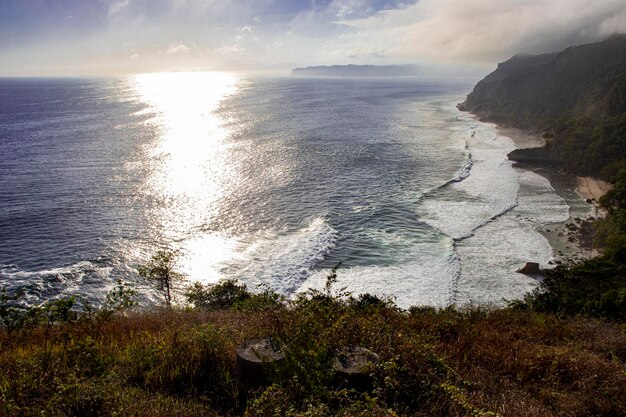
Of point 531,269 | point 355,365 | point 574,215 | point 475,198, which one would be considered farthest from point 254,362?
point 574,215

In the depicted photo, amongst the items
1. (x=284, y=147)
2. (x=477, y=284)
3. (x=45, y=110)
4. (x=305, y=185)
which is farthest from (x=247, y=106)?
(x=477, y=284)

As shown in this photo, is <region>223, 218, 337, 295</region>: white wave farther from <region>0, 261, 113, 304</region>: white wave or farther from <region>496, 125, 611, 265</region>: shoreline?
<region>496, 125, 611, 265</region>: shoreline

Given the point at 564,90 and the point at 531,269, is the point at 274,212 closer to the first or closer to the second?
the point at 531,269

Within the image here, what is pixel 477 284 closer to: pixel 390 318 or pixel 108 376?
pixel 390 318

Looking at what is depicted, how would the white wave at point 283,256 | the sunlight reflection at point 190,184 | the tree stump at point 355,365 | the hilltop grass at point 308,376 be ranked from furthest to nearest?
the sunlight reflection at point 190,184 < the white wave at point 283,256 < the tree stump at point 355,365 < the hilltop grass at point 308,376

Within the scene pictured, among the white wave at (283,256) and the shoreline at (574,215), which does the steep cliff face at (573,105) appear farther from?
the white wave at (283,256)

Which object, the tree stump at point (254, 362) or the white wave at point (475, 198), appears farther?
the white wave at point (475, 198)

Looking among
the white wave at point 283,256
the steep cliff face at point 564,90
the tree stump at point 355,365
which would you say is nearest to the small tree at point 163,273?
the white wave at point 283,256
